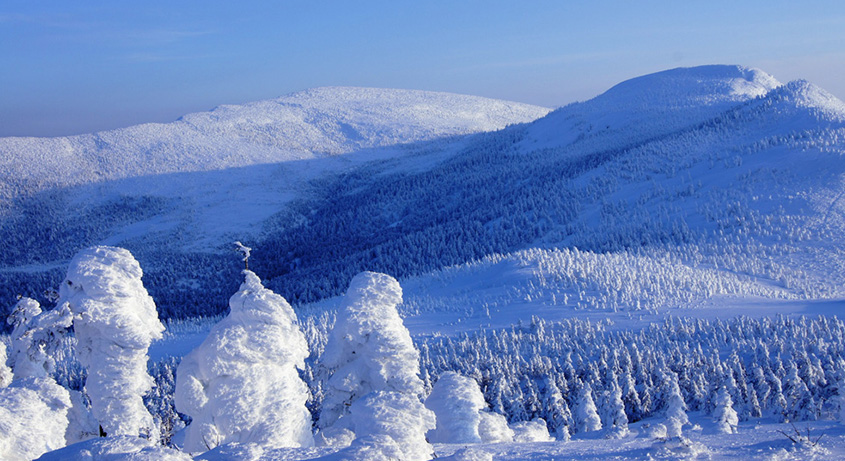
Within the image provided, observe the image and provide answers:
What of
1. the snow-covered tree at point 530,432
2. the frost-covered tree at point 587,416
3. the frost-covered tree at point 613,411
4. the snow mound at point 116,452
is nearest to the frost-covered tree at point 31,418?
the snow mound at point 116,452

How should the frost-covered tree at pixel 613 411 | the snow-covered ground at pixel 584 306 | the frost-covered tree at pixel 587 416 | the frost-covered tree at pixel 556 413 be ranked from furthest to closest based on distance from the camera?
the frost-covered tree at pixel 556 413, the frost-covered tree at pixel 613 411, the frost-covered tree at pixel 587 416, the snow-covered ground at pixel 584 306

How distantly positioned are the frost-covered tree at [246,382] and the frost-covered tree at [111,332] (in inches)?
98.1

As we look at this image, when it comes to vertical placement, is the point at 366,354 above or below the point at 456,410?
above

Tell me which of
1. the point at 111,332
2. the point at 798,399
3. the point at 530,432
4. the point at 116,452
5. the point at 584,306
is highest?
the point at 111,332

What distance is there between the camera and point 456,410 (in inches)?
914

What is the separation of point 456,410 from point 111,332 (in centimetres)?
1116

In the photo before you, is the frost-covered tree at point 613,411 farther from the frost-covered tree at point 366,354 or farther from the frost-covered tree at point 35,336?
the frost-covered tree at point 35,336

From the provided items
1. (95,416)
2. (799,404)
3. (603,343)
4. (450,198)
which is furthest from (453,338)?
(450,198)

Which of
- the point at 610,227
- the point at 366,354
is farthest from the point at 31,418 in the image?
the point at 610,227

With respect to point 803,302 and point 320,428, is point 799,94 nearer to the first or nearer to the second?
point 803,302

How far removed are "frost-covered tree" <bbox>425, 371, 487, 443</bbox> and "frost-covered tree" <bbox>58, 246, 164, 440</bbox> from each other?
359 inches

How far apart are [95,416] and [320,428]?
6.97 meters

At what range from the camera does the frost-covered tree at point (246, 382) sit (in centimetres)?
1844

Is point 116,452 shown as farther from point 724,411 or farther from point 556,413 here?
point 724,411
